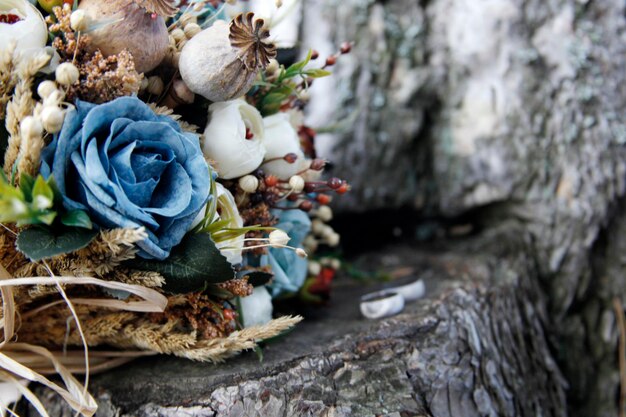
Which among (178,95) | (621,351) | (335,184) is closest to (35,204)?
(178,95)

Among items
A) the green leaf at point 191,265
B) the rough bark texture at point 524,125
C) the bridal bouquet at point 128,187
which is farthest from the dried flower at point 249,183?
the rough bark texture at point 524,125

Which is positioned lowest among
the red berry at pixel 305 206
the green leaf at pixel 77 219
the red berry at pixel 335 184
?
the red berry at pixel 305 206

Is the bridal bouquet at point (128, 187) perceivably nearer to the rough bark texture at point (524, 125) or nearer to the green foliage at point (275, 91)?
the green foliage at point (275, 91)

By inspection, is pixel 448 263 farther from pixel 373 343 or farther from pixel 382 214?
pixel 373 343

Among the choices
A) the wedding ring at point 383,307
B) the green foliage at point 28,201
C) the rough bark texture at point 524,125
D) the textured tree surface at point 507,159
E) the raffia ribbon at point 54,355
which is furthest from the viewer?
the rough bark texture at point 524,125

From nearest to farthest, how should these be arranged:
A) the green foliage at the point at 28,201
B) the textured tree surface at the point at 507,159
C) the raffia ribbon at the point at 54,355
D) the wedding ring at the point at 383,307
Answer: the green foliage at the point at 28,201
the raffia ribbon at the point at 54,355
the wedding ring at the point at 383,307
the textured tree surface at the point at 507,159

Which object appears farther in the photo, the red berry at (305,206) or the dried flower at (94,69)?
the red berry at (305,206)

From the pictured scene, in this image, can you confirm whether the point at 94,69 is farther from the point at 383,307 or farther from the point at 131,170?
the point at 383,307

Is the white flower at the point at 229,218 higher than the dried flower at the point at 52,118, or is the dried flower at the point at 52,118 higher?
the dried flower at the point at 52,118
